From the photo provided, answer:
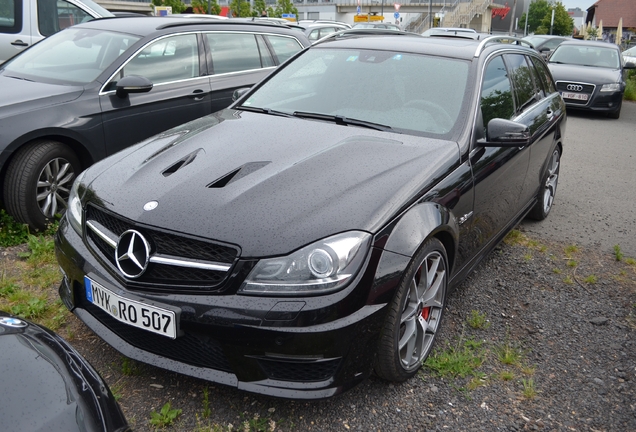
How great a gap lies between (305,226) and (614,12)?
91862mm

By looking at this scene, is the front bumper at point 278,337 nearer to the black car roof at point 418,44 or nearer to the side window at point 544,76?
the black car roof at point 418,44

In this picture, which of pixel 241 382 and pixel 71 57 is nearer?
pixel 241 382

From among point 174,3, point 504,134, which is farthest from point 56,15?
point 174,3

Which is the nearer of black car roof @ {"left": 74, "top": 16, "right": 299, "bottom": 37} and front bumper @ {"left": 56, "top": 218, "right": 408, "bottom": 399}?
front bumper @ {"left": 56, "top": 218, "right": 408, "bottom": 399}

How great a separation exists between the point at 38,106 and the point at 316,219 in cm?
302

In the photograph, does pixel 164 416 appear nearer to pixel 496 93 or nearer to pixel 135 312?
pixel 135 312

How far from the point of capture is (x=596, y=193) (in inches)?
271

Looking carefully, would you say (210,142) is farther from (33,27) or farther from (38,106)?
(33,27)

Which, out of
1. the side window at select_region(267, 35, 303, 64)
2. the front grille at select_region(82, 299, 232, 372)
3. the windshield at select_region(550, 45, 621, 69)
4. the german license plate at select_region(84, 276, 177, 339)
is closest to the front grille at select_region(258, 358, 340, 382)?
the front grille at select_region(82, 299, 232, 372)

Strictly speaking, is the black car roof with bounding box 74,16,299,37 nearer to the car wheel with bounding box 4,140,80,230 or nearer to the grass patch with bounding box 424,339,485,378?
the car wheel with bounding box 4,140,80,230

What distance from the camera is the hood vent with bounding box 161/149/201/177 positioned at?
119 inches

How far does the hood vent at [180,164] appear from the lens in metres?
3.03

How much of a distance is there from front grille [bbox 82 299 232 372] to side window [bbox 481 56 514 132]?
7.06 ft

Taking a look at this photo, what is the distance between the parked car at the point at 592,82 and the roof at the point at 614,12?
72304 millimetres
